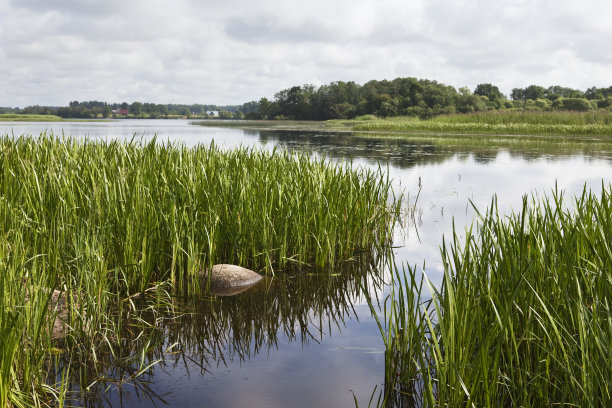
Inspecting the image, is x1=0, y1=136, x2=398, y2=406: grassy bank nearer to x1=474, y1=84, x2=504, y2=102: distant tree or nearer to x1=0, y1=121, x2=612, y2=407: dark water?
x1=0, y1=121, x2=612, y2=407: dark water

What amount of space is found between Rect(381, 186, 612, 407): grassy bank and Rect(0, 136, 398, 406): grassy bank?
6.38 ft

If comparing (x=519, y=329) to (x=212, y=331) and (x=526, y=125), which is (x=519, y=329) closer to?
(x=212, y=331)

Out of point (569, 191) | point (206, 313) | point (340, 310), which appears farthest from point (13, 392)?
point (569, 191)

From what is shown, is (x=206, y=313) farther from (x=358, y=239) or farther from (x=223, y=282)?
(x=358, y=239)

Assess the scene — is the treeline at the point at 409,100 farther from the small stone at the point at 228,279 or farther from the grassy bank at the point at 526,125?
the small stone at the point at 228,279

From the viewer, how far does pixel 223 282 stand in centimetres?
499

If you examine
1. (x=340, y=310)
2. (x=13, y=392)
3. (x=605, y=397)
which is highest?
(x=605, y=397)

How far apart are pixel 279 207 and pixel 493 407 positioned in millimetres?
3412

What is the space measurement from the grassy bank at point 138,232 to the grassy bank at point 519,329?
1.94 meters

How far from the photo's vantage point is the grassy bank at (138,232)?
337 centimetres

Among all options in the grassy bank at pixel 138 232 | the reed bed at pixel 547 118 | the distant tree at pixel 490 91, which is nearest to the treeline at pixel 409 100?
the distant tree at pixel 490 91

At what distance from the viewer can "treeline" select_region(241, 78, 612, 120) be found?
2461 inches

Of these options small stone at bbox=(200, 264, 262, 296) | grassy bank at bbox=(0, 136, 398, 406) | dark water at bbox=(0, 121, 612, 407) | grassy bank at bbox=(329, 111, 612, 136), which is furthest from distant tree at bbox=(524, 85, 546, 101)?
small stone at bbox=(200, 264, 262, 296)

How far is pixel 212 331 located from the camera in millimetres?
4133
